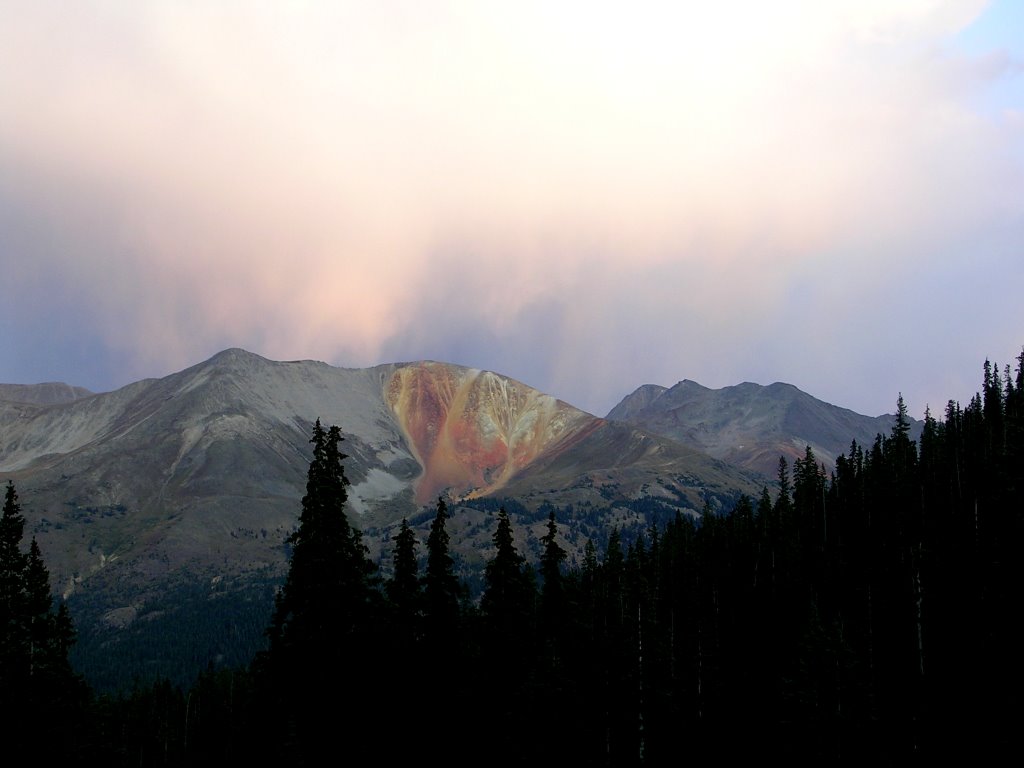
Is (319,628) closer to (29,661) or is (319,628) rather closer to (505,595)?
(29,661)

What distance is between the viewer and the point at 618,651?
5331cm

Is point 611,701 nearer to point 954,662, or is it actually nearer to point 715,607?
point 954,662

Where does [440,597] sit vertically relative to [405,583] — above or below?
below

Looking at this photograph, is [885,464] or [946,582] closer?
[946,582]

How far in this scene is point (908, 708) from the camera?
62.0 metres

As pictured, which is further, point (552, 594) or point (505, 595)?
→ point (552, 594)

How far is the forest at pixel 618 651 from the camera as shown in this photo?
39.1 m

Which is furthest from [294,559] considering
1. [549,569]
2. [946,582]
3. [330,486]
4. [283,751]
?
[946,582]

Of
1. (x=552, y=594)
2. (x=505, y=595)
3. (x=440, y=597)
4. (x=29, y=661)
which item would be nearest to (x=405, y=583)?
(x=440, y=597)

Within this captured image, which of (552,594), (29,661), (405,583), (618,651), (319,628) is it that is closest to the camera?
(29,661)

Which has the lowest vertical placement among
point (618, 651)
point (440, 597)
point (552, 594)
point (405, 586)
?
point (618, 651)

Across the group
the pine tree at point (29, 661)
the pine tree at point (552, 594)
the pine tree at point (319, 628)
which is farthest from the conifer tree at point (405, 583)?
A: the pine tree at point (29, 661)

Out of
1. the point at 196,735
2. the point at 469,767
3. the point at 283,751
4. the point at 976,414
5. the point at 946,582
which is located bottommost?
the point at 196,735

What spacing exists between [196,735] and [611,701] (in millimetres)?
83324
